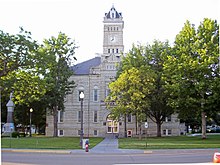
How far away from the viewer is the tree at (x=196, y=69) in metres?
Result: 36.5

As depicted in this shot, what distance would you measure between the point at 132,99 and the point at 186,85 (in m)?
6.80

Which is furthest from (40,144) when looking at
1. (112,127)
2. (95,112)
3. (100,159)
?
(95,112)

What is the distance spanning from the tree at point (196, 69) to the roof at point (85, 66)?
25334 millimetres

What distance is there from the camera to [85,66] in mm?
Answer: 64312

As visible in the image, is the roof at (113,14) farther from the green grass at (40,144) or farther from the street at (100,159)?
the street at (100,159)

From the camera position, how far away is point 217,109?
38.7m

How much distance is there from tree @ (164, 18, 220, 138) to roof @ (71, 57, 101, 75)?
83.1ft

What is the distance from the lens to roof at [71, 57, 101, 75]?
205ft

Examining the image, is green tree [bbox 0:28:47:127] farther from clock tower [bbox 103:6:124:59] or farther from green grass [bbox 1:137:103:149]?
clock tower [bbox 103:6:124:59]

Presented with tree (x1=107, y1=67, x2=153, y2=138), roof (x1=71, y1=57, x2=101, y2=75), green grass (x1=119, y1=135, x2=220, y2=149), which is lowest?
green grass (x1=119, y1=135, x2=220, y2=149)

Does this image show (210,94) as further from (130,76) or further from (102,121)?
(102,121)

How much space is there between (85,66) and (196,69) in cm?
3144

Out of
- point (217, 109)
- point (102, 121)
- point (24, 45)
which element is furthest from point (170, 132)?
point (24, 45)

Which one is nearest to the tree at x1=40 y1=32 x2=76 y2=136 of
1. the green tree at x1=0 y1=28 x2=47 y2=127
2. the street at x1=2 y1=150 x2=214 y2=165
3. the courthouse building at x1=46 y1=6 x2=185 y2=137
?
the courthouse building at x1=46 y1=6 x2=185 y2=137
